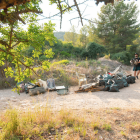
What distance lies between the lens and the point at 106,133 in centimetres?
247

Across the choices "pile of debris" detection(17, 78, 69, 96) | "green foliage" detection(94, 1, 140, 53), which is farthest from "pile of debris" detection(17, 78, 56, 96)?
"green foliage" detection(94, 1, 140, 53)

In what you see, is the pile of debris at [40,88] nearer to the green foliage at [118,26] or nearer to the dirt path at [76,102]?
the dirt path at [76,102]

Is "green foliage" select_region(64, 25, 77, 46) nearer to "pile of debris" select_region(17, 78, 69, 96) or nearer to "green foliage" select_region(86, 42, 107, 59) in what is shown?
"green foliage" select_region(86, 42, 107, 59)

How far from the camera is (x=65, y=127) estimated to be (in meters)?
2.70

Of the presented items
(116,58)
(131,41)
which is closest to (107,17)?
(131,41)

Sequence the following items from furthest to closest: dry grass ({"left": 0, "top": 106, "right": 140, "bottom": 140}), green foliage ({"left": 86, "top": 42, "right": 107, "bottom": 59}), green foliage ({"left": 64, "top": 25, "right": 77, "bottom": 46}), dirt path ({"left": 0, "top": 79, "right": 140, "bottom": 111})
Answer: green foliage ({"left": 64, "top": 25, "right": 77, "bottom": 46}) < green foliage ({"left": 86, "top": 42, "right": 107, "bottom": 59}) < dirt path ({"left": 0, "top": 79, "right": 140, "bottom": 111}) < dry grass ({"left": 0, "top": 106, "right": 140, "bottom": 140})

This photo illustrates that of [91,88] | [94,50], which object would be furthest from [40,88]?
[94,50]

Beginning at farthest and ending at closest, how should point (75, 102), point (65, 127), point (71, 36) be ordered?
point (71, 36) < point (75, 102) < point (65, 127)

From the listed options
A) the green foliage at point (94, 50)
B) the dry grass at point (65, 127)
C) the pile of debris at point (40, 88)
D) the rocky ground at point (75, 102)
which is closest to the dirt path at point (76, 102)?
the rocky ground at point (75, 102)

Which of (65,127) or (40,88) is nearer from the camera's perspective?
(65,127)

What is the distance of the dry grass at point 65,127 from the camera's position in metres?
2.34

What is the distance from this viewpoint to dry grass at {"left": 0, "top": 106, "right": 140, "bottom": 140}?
2344 millimetres

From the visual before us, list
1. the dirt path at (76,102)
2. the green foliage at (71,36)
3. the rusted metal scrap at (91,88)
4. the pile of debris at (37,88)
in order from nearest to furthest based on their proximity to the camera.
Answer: the dirt path at (76,102)
the pile of debris at (37,88)
the rusted metal scrap at (91,88)
the green foliage at (71,36)

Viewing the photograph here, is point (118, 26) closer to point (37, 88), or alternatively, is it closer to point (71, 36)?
point (71, 36)
